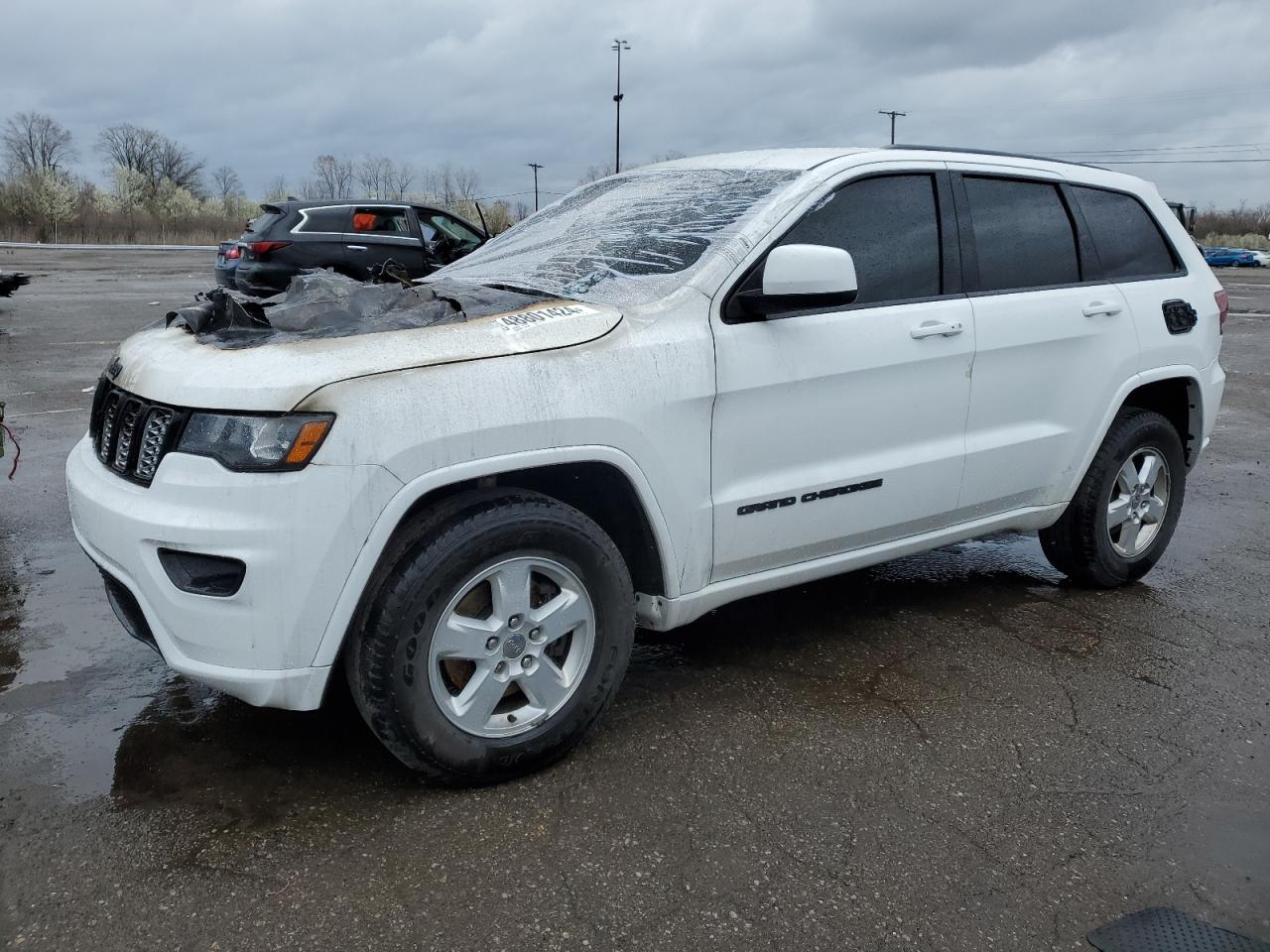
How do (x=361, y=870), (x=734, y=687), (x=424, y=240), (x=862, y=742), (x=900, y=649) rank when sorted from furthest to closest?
(x=424, y=240), (x=900, y=649), (x=734, y=687), (x=862, y=742), (x=361, y=870)

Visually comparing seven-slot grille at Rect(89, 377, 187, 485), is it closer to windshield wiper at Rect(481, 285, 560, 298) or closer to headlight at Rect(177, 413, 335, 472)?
headlight at Rect(177, 413, 335, 472)

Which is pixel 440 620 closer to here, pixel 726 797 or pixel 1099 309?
pixel 726 797

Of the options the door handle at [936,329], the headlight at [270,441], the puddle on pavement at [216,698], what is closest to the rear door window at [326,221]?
the puddle on pavement at [216,698]

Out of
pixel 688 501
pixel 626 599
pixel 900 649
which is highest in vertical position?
pixel 688 501

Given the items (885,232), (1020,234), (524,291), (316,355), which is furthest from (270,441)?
(1020,234)

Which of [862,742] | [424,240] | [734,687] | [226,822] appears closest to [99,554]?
[226,822]

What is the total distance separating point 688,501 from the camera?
340cm

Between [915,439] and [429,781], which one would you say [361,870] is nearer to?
[429,781]

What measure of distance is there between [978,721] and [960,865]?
0.88m

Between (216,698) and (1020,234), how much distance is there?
342 cm

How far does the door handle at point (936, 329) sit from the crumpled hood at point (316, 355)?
3.76ft

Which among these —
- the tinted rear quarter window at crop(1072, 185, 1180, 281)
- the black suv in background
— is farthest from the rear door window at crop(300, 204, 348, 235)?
the tinted rear quarter window at crop(1072, 185, 1180, 281)

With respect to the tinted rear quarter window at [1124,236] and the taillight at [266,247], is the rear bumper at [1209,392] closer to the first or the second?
the tinted rear quarter window at [1124,236]

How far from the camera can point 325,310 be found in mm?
3363
